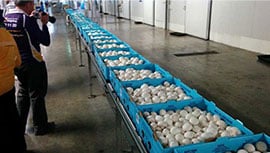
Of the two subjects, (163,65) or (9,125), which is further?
(163,65)

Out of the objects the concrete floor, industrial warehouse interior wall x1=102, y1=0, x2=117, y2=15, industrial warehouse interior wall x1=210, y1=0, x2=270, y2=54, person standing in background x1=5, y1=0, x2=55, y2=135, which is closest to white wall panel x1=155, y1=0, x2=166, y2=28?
industrial warehouse interior wall x1=210, y1=0, x2=270, y2=54

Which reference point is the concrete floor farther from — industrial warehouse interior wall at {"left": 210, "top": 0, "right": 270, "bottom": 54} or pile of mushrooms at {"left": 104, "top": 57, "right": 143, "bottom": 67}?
pile of mushrooms at {"left": 104, "top": 57, "right": 143, "bottom": 67}

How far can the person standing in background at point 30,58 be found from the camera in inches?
87.6

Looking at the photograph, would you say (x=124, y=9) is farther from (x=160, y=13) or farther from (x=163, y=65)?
(x=163, y=65)

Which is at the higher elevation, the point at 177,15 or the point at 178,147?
the point at 177,15

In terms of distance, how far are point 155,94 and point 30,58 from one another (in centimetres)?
125

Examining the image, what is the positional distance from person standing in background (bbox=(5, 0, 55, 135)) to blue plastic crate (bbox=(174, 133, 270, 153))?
1774 millimetres

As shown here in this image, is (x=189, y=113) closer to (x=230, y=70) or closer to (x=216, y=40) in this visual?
(x=230, y=70)

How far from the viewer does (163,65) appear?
17.0 feet

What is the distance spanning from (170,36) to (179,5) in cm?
132

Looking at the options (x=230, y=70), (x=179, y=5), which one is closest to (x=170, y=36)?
(x=179, y=5)

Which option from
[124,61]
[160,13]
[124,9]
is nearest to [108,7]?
[124,9]

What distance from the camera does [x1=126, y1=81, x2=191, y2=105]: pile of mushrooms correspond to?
69.3 inches

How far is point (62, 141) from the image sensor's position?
2564 mm
